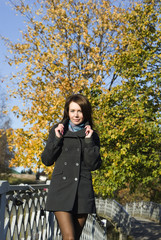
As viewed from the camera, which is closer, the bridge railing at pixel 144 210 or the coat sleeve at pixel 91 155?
the coat sleeve at pixel 91 155

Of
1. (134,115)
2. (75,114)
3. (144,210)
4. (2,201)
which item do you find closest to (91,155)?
(75,114)

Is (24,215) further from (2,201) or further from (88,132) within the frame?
(88,132)

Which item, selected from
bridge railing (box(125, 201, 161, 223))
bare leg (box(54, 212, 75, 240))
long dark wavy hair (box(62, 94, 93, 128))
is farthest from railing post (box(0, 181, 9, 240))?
bridge railing (box(125, 201, 161, 223))

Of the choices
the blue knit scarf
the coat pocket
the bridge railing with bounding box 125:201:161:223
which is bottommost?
the bridge railing with bounding box 125:201:161:223

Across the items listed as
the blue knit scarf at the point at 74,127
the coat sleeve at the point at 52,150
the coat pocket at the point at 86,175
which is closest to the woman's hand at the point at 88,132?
the blue knit scarf at the point at 74,127

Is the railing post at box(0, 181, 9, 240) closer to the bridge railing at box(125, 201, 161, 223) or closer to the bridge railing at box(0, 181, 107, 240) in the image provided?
the bridge railing at box(0, 181, 107, 240)

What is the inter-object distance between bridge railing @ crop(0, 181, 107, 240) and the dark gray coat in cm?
52

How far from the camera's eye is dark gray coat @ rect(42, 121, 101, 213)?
315 cm

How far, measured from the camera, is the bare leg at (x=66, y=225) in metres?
3.00

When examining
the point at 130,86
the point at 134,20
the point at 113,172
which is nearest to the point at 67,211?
the point at 113,172

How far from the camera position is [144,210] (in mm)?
34594

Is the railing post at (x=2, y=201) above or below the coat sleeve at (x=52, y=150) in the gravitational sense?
below

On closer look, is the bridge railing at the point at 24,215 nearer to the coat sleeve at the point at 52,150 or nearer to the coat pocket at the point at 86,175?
the coat sleeve at the point at 52,150

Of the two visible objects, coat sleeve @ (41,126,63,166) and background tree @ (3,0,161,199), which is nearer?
coat sleeve @ (41,126,63,166)
